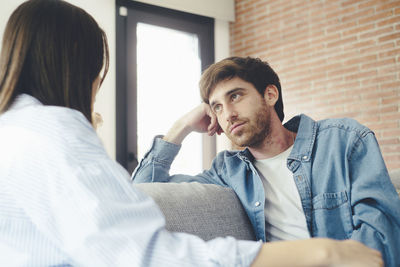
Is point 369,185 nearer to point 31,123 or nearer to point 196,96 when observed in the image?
point 31,123

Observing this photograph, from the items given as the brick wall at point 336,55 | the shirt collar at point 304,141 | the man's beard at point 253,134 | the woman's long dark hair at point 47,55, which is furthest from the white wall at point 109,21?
the woman's long dark hair at point 47,55

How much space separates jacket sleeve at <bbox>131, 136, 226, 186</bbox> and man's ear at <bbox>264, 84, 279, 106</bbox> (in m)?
0.34

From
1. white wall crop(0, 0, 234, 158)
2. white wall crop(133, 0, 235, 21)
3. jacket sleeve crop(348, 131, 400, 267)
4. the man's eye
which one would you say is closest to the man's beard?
the man's eye

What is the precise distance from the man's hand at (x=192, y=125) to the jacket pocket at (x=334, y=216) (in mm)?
616

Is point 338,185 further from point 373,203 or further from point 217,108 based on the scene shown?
point 217,108

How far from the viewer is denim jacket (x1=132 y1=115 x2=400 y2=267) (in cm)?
129

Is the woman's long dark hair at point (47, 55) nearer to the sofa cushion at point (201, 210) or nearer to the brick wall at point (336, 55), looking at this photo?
the sofa cushion at point (201, 210)

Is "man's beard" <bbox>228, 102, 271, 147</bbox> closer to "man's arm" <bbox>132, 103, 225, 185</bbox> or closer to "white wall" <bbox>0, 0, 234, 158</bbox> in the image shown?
"man's arm" <bbox>132, 103, 225, 185</bbox>

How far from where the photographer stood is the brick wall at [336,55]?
3.75m

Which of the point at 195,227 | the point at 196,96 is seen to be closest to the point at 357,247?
the point at 195,227

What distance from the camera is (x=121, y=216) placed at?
597 mm

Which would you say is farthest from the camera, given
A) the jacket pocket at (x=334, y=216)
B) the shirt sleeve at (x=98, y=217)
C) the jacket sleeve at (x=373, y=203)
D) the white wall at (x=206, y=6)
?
the white wall at (x=206, y=6)

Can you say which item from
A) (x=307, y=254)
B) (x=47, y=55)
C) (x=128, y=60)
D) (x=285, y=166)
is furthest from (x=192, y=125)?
(x=128, y=60)

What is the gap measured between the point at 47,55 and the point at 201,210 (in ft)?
2.46
